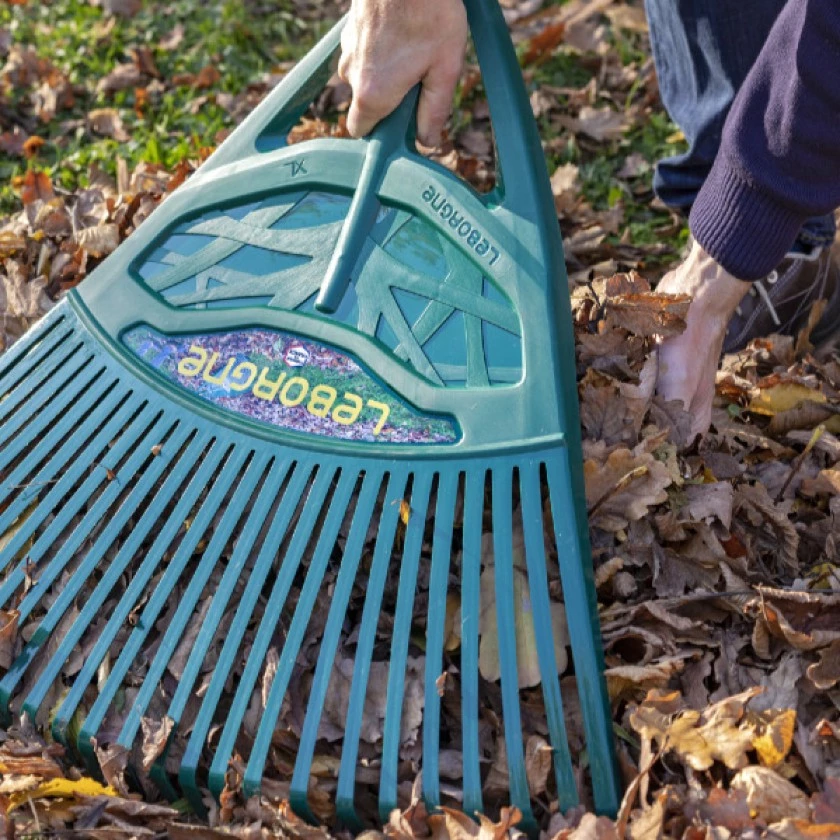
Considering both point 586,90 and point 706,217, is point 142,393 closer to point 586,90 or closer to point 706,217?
point 706,217

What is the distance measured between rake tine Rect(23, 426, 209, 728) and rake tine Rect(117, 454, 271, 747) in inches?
3.9

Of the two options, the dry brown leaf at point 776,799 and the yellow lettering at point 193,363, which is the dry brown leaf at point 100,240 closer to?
the yellow lettering at point 193,363

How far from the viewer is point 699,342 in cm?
188

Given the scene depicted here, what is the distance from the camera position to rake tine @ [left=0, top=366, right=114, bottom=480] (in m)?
1.76

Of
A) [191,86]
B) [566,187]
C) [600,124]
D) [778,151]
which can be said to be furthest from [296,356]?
[191,86]

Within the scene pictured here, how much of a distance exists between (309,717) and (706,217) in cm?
111

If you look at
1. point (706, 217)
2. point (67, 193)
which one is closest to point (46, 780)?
point (706, 217)

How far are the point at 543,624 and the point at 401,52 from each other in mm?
1041

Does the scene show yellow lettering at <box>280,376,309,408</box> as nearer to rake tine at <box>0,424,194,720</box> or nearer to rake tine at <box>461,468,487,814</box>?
rake tine at <box>0,424,194,720</box>

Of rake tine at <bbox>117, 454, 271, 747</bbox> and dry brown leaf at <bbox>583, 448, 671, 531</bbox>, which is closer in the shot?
rake tine at <bbox>117, 454, 271, 747</bbox>

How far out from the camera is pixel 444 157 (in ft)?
8.95

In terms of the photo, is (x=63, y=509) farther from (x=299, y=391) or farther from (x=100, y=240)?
(x=100, y=240)

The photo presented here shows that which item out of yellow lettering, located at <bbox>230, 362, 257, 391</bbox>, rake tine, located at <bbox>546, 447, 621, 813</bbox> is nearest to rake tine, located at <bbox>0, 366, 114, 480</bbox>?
yellow lettering, located at <bbox>230, 362, 257, 391</bbox>

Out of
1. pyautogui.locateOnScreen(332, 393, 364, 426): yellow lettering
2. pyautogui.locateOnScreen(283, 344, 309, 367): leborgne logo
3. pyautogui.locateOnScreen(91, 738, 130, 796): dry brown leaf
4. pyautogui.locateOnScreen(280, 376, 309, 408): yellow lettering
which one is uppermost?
pyautogui.locateOnScreen(283, 344, 309, 367): leborgne logo
